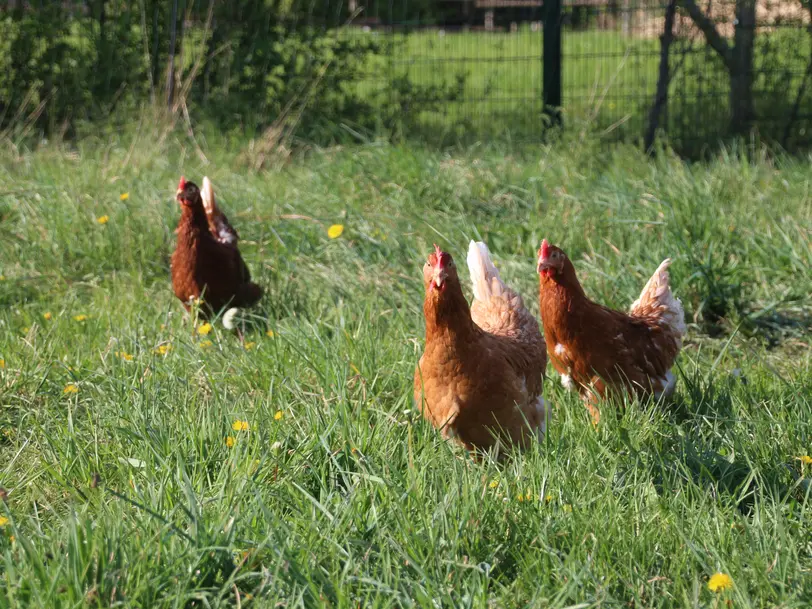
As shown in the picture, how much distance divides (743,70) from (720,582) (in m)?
5.96

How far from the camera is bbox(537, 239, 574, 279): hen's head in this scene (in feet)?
10.4

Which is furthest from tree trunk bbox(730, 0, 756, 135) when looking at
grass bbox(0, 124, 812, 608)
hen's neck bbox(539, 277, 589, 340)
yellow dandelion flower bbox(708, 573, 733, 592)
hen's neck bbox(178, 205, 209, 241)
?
yellow dandelion flower bbox(708, 573, 733, 592)

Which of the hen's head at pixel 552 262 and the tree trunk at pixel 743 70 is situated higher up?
A: the tree trunk at pixel 743 70

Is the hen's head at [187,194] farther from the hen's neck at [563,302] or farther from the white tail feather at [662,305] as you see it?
the white tail feather at [662,305]

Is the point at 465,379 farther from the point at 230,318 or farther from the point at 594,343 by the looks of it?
the point at 230,318

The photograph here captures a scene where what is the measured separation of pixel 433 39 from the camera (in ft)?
25.3

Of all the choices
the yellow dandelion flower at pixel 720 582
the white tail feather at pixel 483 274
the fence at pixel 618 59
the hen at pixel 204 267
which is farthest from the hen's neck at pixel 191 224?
the fence at pixel 618 59

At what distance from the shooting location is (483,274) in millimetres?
3330

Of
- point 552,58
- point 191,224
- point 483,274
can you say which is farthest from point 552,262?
point 552,58

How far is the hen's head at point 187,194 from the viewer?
410 centimetres

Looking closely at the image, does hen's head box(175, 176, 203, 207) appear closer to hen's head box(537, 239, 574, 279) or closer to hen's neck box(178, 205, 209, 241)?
hen's neck box(178, 205, 209, 241)

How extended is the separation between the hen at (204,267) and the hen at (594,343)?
1539 millimetres

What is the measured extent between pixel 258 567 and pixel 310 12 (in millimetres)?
5710

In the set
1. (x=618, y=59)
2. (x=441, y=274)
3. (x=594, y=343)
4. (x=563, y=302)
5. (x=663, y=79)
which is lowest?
(x=594, y=343)
